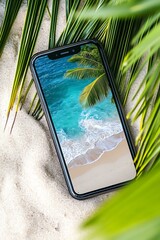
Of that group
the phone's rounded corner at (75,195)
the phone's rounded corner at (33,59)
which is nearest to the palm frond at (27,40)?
the phone's rounded corner at (33,59)

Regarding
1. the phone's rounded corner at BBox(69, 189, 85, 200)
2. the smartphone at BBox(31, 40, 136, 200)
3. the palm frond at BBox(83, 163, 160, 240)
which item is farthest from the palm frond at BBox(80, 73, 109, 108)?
the palm frond at BBox(83, 163, 160, 240)

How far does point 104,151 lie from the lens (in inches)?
24.5

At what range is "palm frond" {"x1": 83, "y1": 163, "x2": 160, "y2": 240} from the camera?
0.52ft

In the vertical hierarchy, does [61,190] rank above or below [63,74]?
below

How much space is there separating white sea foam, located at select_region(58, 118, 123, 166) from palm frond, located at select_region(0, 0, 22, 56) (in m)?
0.14

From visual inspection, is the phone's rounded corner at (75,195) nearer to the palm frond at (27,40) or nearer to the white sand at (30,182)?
the white sand at (30,182)

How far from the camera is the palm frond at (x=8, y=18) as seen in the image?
0.60m

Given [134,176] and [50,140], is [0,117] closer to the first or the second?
[50,140]

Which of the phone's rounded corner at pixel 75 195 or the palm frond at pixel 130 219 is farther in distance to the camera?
the phone's rounded corner at pixel 75 195

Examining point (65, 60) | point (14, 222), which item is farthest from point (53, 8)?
point (14, 222)

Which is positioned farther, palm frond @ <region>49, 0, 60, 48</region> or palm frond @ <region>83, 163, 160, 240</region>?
palm frond @ <region>49, 0, 60, 48</region>

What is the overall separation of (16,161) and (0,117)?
0.06 m

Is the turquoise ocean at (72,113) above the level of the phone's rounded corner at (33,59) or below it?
below

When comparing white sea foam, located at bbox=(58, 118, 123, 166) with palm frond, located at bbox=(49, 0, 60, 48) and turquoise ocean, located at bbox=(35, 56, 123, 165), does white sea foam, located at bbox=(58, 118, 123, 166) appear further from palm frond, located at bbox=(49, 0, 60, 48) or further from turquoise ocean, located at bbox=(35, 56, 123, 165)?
palm frond, located at bbox=(49, 0, 60, 48)
